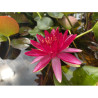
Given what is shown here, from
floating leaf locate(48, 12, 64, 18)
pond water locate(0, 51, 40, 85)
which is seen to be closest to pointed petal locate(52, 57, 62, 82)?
pond water locate(0, 51, 40, 85)

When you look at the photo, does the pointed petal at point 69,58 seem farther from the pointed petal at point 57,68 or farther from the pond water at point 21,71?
the pond water at point 21,71

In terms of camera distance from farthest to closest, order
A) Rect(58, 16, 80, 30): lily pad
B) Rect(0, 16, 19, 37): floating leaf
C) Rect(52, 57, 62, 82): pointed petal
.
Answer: Rect(58, 16, 80, 30): lily pad < Rect(0, 16, 19, 37): floating leaf < Rect(52, 57, 62, 82): pointed petal

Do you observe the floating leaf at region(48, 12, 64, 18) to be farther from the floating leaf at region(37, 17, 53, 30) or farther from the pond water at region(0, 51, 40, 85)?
the pond water at region(0, 51, 40, 85)

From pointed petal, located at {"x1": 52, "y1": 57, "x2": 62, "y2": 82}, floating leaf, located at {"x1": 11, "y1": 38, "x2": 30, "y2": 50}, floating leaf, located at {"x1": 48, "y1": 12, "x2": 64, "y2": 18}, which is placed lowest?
pointed petal, located at {"x1": 52, "y1": 57, "x2": 62, "y2": 82}

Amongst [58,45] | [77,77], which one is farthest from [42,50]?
[77,77]

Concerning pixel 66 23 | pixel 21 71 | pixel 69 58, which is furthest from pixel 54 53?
pixel 66 23

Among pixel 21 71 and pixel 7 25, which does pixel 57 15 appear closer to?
pixel 7 25

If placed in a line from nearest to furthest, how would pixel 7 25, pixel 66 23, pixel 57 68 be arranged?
pixel 57 68 → pixel 7 25 → pixel 66 23
